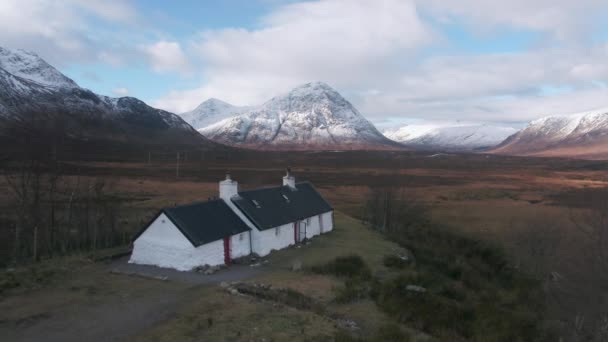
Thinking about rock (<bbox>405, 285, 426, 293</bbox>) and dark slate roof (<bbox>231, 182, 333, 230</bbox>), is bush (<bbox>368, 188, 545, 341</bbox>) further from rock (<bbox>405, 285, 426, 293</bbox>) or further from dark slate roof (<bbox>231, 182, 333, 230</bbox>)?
dark slate roof (<bbox>231, 182, 333, 230</bbox>)

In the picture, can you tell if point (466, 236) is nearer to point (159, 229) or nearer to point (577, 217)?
point (577, 217)

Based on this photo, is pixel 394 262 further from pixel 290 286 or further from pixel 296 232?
pixel 290 286

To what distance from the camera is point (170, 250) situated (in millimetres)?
26484

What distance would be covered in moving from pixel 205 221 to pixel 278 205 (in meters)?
8.04

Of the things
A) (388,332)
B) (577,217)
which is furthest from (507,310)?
(577,217)

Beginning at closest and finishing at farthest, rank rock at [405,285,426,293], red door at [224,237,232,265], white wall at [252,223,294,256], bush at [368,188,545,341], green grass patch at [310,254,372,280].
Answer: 1. bush at [368,188,545,341]
2. rock at [405,285,426,293]
3. green grass patch at [310,254,372,280]
4. red door at [224,237,232,265]
5. white wall at [252,223,294,256]

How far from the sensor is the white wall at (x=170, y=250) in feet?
85.3

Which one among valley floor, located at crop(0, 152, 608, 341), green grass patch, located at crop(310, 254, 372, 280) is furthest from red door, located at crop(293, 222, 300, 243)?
green grass patch, located at crop(310, 254, 372, 280)

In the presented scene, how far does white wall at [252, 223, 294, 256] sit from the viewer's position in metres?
30.6

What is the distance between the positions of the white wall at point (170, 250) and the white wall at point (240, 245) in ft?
3.38

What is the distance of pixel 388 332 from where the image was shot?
54.7 feet

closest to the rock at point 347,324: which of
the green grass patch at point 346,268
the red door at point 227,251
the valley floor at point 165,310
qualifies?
the valley floor at point 165,310

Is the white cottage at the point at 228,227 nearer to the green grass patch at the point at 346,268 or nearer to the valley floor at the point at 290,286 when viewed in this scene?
the valley floor at the point at 290,286

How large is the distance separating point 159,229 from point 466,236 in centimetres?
2933
